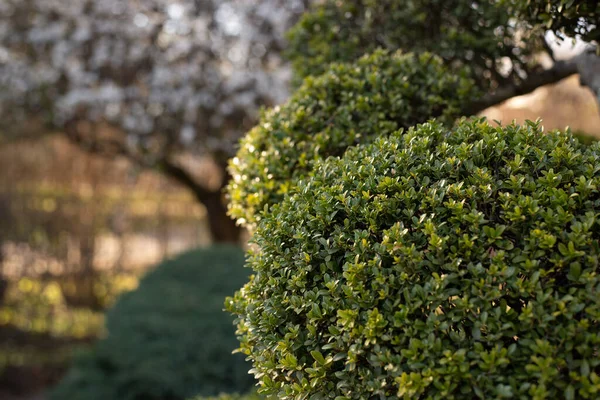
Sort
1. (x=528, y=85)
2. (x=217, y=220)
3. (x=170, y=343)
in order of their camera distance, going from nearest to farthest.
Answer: (x=528, y=85), (x=170, y=343), (x=217, y=220)

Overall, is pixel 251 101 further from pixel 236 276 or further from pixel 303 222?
pixel 303 222

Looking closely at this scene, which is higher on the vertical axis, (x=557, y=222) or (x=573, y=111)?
(x=573, y=111)

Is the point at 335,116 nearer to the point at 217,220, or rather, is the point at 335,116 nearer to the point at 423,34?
the point at 423,34

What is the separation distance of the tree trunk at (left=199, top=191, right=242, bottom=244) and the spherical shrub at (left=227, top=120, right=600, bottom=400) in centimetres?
746

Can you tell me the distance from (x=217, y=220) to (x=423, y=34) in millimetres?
6454

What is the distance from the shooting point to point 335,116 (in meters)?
3.37

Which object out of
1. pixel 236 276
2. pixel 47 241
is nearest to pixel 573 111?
pixel 236 276

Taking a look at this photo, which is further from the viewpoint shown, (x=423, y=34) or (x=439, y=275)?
(x=423, y=34)

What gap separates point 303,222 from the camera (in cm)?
242

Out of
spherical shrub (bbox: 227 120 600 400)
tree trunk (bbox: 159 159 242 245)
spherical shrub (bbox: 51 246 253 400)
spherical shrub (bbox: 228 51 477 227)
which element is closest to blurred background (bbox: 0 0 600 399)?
tree trunk (bbox: 159 159 242 245)

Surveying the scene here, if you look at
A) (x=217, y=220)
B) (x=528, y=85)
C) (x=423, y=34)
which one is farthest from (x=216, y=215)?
(x=528, y=85)

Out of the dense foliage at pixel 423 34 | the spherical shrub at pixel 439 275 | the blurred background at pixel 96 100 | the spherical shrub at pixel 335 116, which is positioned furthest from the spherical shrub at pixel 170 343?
the spherical shrub at pixel 439 275

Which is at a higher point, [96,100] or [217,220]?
[96,100]

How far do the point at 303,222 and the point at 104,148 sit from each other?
7.67 metres
